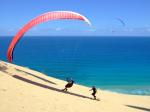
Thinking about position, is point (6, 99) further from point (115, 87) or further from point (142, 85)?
point (142, 85)

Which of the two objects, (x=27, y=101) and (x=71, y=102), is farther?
(x=71, y=102)

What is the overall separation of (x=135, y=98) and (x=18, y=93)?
17701mm

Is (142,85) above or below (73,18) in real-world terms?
above

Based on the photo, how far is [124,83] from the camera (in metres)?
50.2

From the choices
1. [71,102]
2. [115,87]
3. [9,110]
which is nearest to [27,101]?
[9,110]

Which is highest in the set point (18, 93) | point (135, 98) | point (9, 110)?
point (135, 98)

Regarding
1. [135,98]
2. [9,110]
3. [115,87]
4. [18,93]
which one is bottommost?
[9,110]

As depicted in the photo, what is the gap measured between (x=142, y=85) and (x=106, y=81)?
20.6 feet

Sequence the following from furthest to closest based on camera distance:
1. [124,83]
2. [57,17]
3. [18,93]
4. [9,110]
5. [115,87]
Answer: [124,83] < [115,87] < [57,17] < [18,93] < [9,110]

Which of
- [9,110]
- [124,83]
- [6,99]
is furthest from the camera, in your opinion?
[124,83]

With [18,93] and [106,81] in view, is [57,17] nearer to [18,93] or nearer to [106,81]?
[18,93]

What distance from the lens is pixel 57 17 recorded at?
22344 millimetres

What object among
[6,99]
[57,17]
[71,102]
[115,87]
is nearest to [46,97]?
[71,102]

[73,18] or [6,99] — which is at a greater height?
[73,18]
